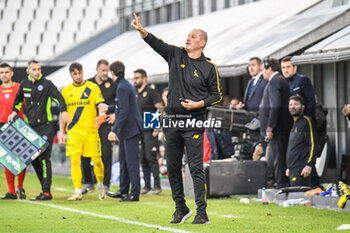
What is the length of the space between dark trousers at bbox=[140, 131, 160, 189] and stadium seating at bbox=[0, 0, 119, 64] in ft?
125

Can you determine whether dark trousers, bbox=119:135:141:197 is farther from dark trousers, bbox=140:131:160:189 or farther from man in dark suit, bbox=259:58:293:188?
man in dark suit, bbox=259:58:293:188

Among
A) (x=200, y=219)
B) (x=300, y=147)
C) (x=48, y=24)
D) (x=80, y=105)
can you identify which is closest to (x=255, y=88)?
(x=300, y=147)

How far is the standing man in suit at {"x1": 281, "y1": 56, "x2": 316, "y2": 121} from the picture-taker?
511 inches

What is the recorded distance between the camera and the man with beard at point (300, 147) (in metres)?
12.4

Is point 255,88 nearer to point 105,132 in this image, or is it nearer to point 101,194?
point 105,132

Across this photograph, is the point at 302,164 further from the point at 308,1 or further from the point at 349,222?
the point at 308,1

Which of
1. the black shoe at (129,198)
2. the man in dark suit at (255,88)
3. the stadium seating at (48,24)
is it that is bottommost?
the black shoe at (129,198)

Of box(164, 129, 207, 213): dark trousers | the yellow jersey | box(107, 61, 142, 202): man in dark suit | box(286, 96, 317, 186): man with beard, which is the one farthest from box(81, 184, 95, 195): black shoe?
box(164, 129, 207, 213): dark trousers

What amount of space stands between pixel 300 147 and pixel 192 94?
3861 mm

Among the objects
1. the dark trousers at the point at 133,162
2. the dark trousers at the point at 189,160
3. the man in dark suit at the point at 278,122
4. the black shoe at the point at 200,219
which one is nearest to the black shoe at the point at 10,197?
the dark trousers at the point at 133,162

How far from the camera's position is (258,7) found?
22.3 m

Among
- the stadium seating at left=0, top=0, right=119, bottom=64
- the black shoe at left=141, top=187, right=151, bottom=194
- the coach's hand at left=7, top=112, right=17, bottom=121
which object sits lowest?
the black shoe at left=141, top=187, right=151, bottom=194

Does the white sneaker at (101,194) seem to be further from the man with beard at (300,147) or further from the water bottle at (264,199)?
the man with beard at (300,147)

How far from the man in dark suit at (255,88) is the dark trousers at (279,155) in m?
1.22
